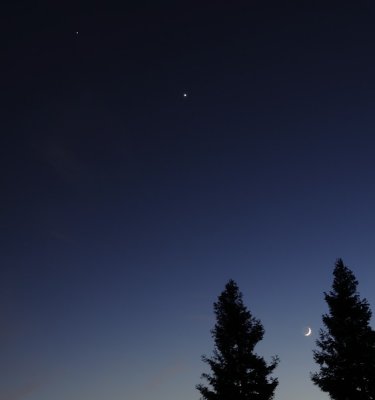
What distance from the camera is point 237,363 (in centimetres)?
2692

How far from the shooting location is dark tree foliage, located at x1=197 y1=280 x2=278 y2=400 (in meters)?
26.4

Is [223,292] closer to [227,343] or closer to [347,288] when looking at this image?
[227,343]

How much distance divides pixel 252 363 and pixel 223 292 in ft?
15.8

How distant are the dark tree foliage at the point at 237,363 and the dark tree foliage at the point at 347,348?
2.91 m

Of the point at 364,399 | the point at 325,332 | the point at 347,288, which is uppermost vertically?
the point at 347,288

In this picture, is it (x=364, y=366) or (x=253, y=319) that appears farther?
(x=253, y=319)

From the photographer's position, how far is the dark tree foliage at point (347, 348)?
25.4 m

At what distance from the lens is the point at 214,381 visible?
27.0 metres

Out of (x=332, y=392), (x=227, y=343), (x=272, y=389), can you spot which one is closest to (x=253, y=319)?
(x=227, y=343)

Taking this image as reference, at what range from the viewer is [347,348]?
85.9ft

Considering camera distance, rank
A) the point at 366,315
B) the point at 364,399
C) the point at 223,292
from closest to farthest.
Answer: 1. the point at 364,399
2. the point at 366,315
3. the point at 223,292

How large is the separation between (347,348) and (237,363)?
19.9 feet

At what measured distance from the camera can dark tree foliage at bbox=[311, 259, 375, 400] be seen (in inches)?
1001

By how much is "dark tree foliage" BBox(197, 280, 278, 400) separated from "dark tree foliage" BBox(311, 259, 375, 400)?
2.91 m
